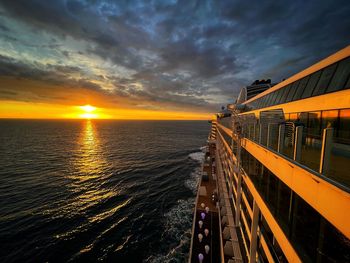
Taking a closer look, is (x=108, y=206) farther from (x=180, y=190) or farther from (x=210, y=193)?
(x=210, y=193)

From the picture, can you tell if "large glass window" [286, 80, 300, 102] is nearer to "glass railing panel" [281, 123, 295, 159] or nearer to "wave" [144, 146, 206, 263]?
"glass railing panel" [281, 123, 295, 159]

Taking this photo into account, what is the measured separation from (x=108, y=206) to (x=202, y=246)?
56.1 ft

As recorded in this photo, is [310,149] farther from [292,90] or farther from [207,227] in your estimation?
[207,227]

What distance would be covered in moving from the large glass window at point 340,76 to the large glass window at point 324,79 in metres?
0.37

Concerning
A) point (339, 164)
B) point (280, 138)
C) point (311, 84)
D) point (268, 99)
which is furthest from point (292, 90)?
point (339, 164)

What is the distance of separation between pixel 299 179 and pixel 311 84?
A: 1038 cm

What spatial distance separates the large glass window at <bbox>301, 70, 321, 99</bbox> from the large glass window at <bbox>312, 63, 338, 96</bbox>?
440 millimetres

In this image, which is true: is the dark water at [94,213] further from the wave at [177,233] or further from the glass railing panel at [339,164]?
the glass railing panel at [339,164]

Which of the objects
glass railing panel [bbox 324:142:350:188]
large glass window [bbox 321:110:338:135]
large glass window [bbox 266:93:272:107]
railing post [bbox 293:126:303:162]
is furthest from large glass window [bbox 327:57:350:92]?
large glass window [bbox 266:93:272:107]

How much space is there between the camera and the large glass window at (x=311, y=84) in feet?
37.9

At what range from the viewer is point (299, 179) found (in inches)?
207

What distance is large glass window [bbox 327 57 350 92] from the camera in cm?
899

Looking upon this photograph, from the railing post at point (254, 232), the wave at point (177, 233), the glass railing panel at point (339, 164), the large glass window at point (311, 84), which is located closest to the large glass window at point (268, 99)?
the large glass window at point (311, 84)

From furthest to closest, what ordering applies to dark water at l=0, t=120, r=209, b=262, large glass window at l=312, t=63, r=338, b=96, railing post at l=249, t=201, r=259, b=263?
dark water at l=0, t=120, r=209, b=262 < railing post at l=249, t=201, r=259, b=263 < large glass window at l=312, t=63, r=338, b=96
